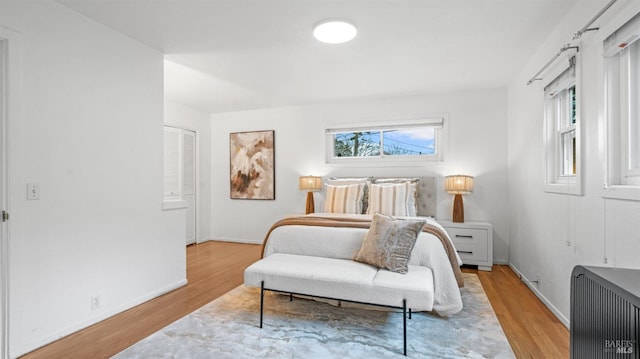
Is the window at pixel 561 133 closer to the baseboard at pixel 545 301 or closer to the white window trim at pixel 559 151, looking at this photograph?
the white window trim at pixel 559 151

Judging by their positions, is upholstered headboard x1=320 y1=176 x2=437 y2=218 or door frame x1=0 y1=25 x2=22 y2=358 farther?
upholstered headboard x1=320 y1=176 x2=437 y2=218

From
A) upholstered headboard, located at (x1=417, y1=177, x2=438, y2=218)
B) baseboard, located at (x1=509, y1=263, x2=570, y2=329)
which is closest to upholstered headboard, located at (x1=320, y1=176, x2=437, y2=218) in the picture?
upholstered headboard, located at (x1=417, y1=177, x2=438, y2=218)

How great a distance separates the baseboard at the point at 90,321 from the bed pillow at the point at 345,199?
209 centimetres

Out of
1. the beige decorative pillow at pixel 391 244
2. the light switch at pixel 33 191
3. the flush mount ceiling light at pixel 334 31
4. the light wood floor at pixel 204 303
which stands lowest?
the light wood floor at pixel 204 303

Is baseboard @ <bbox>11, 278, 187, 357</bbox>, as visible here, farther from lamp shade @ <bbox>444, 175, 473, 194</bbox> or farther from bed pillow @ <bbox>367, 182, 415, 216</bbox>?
lamp shade @ <bbox>444, 175, 473, 194</bbox>

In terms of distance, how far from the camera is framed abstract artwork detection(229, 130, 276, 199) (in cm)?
546

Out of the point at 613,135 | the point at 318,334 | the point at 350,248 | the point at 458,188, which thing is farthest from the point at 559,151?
the point at 318,334

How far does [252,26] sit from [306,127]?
8.90 feet

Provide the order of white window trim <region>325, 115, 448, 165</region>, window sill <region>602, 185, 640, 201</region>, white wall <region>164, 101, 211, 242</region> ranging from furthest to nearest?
white wall <region>164, 101, 211, 242</region>, white window trim <region>325, 115, 448, 165</region>, window sill <region>602, 185, 640, 201</region>

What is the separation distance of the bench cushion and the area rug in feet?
0.90

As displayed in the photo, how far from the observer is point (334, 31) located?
260 centimetres

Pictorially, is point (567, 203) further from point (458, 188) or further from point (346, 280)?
point (346, 280)

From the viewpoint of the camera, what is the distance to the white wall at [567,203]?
180 cm

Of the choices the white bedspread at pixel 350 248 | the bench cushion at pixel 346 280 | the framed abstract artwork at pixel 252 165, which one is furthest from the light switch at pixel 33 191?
the framed abstract artwork at pixel 252 165
